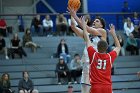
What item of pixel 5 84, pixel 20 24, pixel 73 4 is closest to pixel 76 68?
pixel 5 84

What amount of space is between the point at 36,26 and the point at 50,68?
304 centimetres

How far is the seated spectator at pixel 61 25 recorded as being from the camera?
62.1 feet

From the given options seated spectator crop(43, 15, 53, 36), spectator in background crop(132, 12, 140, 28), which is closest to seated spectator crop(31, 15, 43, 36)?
seated spectator crop(43, 15, 53, 36)

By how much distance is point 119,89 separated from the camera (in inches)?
612

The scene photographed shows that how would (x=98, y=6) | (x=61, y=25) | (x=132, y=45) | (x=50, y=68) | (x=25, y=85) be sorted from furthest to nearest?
(x=98, y=6), (x=61, y=25), (x=132, y=45), (x=50, y=68), (x=25, y=85)

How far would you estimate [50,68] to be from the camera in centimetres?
1661

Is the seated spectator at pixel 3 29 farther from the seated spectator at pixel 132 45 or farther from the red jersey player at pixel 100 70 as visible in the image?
the red jersey player at pixel 100 70

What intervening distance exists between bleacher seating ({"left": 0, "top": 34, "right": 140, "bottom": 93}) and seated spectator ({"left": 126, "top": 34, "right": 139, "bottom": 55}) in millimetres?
499

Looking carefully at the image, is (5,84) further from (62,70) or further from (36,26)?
(36,26)

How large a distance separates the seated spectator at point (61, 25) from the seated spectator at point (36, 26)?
76cm

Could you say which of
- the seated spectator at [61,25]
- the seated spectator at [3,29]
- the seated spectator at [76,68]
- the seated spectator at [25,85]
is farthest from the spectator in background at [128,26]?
the seated spectator at [25,85]

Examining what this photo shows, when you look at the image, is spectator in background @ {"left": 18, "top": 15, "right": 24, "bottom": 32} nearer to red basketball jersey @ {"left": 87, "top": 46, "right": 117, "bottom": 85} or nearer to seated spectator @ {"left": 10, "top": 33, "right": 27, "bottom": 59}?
seated spectator @ {"left": 10, "top": 33, "right": 27, "bottom": 59}

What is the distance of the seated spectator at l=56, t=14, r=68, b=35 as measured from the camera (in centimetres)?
1892

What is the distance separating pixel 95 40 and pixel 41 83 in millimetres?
8386
